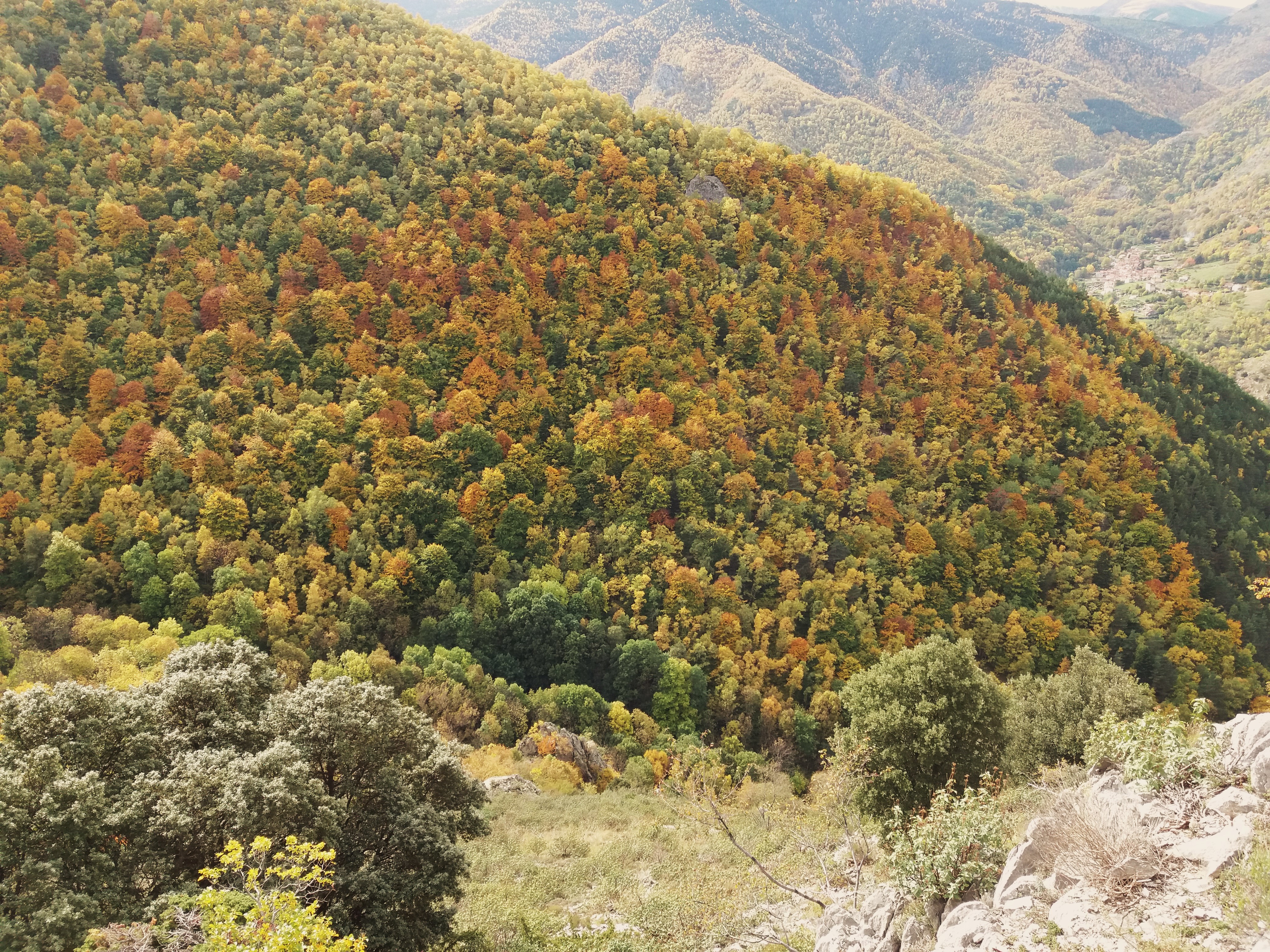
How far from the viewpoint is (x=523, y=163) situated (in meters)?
123

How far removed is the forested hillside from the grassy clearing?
20135 millimetres

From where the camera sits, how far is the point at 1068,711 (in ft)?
150

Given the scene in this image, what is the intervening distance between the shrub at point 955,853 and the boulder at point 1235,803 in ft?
20.1

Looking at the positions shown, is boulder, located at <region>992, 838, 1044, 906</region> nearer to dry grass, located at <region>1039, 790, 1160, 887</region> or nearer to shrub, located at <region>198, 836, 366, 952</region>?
dry grass, located at <region>1039, 790, 1160, 887</region>

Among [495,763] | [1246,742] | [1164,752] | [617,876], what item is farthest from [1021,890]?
[495,763]

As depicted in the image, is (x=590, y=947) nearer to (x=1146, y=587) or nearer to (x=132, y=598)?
(x=132, y=598)

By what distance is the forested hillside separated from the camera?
3127 inches

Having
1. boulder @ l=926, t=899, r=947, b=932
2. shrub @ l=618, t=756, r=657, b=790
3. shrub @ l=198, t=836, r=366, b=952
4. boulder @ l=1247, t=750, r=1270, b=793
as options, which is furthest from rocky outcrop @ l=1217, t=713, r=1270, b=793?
shrub @ l=618, t=756, r=657, b=790

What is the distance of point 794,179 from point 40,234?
116 m

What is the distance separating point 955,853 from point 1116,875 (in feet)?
16.3

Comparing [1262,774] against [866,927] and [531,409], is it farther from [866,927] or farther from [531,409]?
[531,409]

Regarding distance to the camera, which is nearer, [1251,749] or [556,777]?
[1251,749]

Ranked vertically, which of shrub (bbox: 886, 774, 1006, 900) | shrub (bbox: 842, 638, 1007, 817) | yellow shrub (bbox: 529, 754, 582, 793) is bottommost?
yellow shrub (bbox: 529, 754, 582, 793)

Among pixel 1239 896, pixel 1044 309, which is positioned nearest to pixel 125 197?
pixel 1239 896
